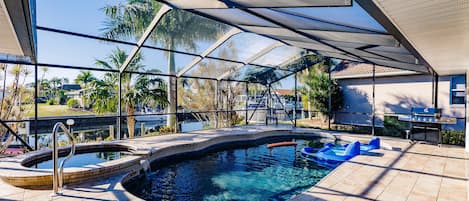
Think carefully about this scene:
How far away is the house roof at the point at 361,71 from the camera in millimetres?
12304

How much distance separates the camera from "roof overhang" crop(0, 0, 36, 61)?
2.30 m

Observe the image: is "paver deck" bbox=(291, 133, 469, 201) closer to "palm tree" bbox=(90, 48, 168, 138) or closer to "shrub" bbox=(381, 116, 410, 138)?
"shrub" bbox=(381, 116, 410, 138)

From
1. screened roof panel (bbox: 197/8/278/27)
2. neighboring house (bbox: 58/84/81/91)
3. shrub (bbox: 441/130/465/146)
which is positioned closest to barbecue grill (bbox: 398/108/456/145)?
shrub (bbox: 441/130/465/146)

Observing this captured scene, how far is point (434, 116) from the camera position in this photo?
7910 millimetres

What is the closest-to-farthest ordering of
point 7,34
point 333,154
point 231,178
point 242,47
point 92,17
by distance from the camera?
point 7,34
point 231,178
point 333,154
point 242,47
point 92,17

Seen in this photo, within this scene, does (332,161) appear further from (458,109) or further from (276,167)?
(458,109)

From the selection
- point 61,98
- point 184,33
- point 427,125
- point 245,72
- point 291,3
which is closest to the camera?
point 291,3

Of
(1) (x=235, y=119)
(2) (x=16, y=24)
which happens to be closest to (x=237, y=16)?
(2) (x=16, y=24)

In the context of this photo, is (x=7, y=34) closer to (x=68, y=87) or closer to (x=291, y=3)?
(x=291, y=3)

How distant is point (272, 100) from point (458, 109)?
308 inches

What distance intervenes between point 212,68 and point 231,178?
6.27 meters

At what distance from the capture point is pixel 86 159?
639cm

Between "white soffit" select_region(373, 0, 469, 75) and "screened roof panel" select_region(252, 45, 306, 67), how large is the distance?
6.39m

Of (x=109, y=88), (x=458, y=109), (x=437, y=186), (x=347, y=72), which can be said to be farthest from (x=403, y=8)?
(x=347, y=72)
